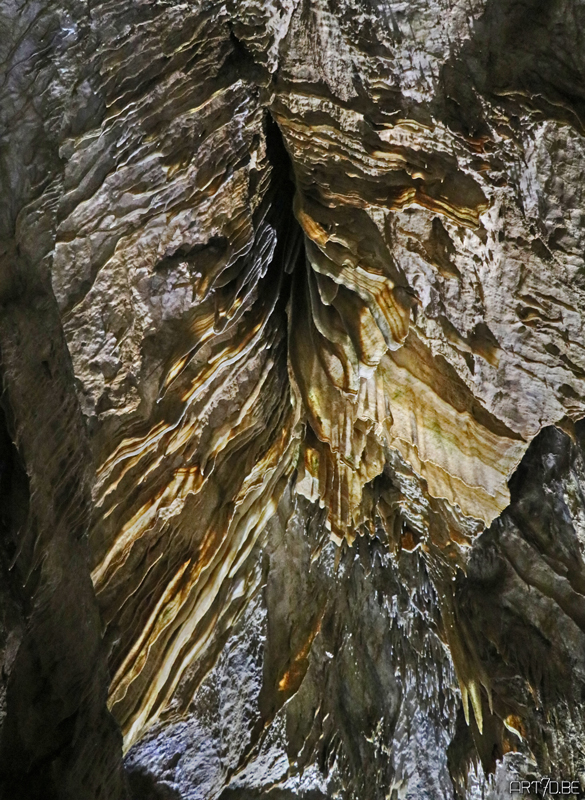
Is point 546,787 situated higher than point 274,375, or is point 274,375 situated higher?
point 274,375

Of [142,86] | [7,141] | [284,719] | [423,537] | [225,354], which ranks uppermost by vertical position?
[142,86]

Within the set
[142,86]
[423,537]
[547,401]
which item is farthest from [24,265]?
[423,537]

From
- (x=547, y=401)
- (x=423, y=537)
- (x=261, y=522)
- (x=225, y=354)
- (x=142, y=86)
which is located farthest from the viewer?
(x=423, y=537)

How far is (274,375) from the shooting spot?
268cm

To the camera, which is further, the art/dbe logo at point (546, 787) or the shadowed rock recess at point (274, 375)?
the art/dbe logo at point (546, 787)

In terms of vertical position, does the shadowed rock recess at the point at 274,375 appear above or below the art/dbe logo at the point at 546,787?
above

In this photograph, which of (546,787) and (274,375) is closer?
(274,375)

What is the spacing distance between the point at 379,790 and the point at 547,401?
227 cm

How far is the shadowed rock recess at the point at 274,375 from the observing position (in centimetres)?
168

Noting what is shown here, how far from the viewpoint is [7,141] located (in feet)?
5.46

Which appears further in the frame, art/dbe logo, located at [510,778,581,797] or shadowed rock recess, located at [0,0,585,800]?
art/dbe logo, located at [510,778,581,797]

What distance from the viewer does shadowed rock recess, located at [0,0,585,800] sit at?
168 centimetres

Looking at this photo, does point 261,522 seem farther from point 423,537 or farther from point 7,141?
point 7,141

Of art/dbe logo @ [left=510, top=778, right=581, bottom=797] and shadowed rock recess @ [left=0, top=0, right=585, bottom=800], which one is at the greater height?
shadowed rock recess @ [left=0, top=0, right=585, bottom=800]
